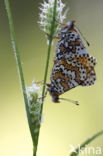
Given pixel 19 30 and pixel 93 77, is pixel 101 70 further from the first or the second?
pixel 93 77

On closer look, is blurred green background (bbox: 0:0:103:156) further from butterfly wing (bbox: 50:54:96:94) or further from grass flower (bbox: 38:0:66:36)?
grass flower (bbox: 38:0:66:36)

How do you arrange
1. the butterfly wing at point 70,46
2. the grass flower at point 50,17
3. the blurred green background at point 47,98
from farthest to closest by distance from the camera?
the blurred green background at point 47,98 → the butterfly wing at point 70,46 → the grass flower at point 50,17

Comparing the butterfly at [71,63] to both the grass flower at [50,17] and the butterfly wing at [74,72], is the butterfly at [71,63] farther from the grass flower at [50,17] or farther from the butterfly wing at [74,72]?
the grass flower at [50,17]

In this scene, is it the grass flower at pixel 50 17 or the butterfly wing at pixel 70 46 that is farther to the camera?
the butterfly wing at pixel 70 46

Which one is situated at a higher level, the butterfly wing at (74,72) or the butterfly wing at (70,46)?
the butterfly wing at (70,46)

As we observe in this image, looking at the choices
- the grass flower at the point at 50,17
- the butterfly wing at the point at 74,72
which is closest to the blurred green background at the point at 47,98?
the butterfly wing at the point at 74,72

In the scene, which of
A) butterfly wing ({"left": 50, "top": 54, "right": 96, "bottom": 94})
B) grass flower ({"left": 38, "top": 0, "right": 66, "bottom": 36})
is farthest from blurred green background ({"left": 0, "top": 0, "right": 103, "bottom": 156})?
grass flower ({"left": 38, "top": 0, "right": 66, "bottom": 36})

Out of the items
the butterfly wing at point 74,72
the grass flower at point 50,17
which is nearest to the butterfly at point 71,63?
the butterfly wing at point 74,72

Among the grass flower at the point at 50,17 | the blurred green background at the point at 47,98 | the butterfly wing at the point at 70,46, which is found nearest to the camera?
the grass flower at the point at 50,17

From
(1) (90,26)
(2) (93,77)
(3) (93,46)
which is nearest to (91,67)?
(2) (93,77)
